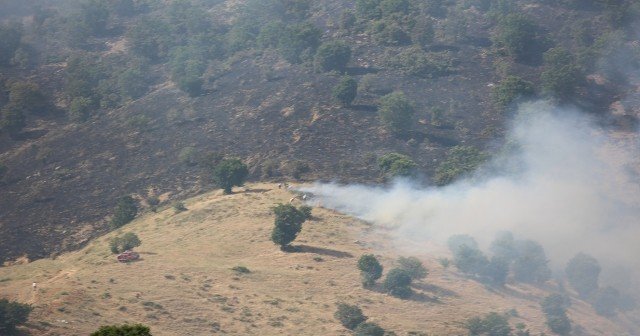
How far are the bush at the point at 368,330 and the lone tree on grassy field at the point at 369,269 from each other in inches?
421

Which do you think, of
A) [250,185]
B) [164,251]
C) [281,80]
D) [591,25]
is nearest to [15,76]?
[281,80]

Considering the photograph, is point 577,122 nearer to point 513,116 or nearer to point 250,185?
point 513,116

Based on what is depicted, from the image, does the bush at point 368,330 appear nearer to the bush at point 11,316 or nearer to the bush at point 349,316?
the bush at point 349,316

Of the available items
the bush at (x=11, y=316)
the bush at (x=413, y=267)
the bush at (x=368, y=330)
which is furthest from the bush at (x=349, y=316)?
the bush at (x=11, y=316)

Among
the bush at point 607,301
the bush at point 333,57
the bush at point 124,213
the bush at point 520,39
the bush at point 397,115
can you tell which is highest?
the bush at point 520,39

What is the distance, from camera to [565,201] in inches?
4033

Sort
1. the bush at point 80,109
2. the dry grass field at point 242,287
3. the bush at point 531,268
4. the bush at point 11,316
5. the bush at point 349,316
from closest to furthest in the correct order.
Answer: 1. the bush at point 11,316
2. the dry grass field at point 242,287
3. the bush at point 349,316
4. the bush at point 531,268
5. the bush at point 80,109

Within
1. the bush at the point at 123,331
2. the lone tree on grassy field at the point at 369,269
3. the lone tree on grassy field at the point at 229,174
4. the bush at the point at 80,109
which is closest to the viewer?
the bush at the point at 123,331

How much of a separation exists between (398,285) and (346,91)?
62.0 meters

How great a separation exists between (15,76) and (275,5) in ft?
206

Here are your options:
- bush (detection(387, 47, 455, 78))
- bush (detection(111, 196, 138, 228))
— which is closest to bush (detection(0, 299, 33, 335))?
bush (detection(111, 196, 138, 228))

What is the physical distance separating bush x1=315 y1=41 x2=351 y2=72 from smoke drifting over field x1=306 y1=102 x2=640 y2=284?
4424 cm

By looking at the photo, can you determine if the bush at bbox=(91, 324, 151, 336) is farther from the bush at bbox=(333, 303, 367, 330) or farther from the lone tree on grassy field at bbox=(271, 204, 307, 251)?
the lone tree on grassy field at bbox=(271, 204, 307, 251)

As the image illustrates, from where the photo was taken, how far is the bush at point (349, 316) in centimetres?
6826
